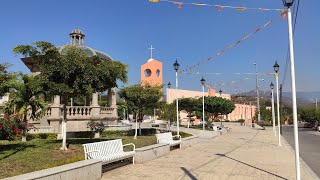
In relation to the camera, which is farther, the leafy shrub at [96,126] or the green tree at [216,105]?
the green tree at [216,105]

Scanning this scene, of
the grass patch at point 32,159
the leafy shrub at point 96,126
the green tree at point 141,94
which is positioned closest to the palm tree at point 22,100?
the leafy shrub at point 96,126

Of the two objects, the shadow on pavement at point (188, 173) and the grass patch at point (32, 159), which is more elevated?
the grass patch at point (32, 159)

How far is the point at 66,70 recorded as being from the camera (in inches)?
425

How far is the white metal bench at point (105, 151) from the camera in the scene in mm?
8875

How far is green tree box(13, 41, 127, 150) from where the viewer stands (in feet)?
35.5

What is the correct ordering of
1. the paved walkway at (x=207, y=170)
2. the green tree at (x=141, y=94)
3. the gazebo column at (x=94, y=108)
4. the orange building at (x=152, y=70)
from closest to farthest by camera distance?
the paved walkway at (x=207, y=170) < the green tree at (x=141, y=94) < the gazebo column at (x=94, y=108) < the orange building at (x=152, y=70)

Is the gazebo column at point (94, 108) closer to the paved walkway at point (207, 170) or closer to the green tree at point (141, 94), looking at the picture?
the green tree at point (141, 94)

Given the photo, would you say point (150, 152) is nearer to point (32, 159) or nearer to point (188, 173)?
point (188, 173)

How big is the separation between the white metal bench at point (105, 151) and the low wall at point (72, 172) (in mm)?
596

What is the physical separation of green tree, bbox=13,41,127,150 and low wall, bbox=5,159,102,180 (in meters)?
3.14

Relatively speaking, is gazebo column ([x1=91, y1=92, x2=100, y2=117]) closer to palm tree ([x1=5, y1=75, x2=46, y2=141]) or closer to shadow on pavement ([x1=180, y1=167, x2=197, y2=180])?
palm tree ([x1=5, y1=75, x2=46, y2=141])

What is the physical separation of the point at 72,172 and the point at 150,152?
15.8ft

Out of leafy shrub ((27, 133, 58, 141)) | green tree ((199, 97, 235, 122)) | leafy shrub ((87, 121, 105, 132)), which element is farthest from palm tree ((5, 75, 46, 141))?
green tree ((199, 97, 235, 122))

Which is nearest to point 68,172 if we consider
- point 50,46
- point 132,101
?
point 50,46
